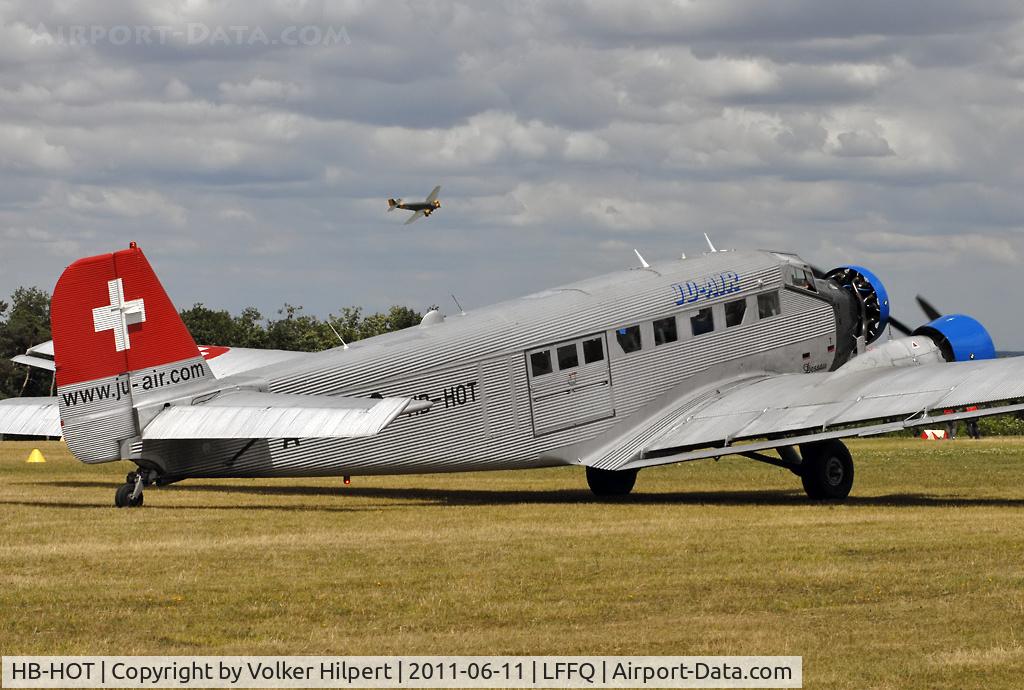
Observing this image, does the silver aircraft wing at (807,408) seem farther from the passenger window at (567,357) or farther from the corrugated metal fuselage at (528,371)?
the passenger window at (567,357)

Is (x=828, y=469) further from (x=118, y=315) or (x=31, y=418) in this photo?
(x=31, y=418)

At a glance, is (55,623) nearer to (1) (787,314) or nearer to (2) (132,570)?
(2) (132,570)

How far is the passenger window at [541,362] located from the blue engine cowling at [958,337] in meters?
7.54

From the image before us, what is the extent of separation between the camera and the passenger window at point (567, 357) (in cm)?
2441

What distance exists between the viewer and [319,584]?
47.7 ft

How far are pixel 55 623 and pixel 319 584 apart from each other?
2865mm

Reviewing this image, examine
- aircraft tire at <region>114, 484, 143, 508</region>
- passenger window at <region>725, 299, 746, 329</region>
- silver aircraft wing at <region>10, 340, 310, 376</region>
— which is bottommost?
aircraft tire at <region>114, 484, 143, 508</region>

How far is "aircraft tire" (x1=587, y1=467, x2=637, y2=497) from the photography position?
2695cm

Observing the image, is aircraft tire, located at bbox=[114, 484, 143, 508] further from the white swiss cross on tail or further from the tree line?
the tree line

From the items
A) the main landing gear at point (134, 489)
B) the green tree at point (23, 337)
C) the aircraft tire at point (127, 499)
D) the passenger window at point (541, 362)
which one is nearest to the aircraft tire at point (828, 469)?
the passenger window at point (541, 362)

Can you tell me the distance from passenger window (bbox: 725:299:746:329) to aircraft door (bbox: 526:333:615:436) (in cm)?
267

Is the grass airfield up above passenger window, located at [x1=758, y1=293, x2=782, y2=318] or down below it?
below

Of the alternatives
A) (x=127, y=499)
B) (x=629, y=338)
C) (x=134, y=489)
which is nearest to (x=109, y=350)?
(x=134, y=489)

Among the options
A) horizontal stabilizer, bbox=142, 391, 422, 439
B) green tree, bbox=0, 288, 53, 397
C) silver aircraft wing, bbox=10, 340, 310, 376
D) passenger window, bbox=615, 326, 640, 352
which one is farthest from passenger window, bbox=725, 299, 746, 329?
green tree, bbox=0, 288, 53, 397
